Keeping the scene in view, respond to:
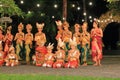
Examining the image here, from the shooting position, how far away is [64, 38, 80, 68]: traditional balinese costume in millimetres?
21297

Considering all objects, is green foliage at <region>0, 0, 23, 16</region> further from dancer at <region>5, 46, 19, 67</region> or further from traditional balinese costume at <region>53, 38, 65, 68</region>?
traditional balinese costume at <region>53, 38, 65, 68</region>

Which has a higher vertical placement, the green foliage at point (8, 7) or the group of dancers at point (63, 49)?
the green foliage at point (8, 7)

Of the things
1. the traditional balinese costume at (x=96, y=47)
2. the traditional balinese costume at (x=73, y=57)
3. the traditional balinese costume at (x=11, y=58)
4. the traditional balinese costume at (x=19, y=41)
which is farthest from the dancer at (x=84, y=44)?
the traditional balinese costume at (x=11, y=58)

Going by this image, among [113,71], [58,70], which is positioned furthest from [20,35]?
[113,71]

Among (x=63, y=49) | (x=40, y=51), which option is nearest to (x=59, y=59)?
(x=63, y=49)

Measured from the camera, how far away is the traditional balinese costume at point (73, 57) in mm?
21297

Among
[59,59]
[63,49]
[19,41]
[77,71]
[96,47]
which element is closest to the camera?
[77,71]

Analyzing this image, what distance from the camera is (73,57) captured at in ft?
70.3

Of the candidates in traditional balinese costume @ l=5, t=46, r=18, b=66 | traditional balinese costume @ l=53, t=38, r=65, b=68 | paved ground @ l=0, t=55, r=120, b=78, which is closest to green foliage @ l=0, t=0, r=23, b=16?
traditional balinese costume @ l=5, t=46, r=18, b=66

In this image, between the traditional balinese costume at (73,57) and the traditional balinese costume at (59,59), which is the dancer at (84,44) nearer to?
the traditional balinese costume at (73,57)

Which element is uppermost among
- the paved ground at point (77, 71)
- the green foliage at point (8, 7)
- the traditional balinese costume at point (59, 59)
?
the green foliage at point (8, 7)

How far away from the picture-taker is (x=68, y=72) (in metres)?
19.2

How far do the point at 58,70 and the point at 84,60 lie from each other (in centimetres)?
280

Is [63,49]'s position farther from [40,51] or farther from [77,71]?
[77,71]
